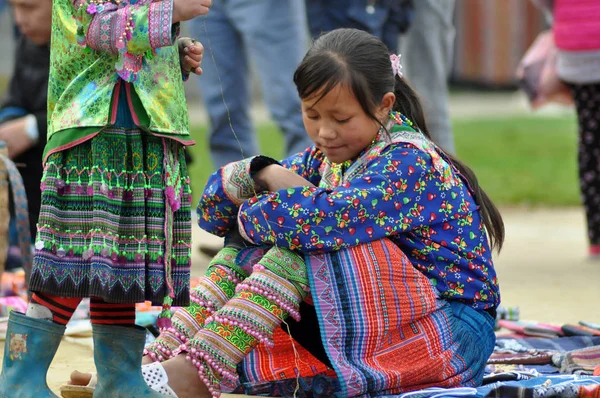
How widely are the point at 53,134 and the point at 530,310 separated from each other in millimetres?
2443

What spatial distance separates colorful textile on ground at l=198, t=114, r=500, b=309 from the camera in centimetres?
289

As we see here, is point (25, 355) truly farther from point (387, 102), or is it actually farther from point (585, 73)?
point (585, 73)

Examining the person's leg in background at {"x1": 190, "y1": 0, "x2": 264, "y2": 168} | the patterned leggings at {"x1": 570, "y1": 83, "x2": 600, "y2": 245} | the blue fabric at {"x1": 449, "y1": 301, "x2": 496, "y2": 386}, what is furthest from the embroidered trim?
→ the patterned leggings at {"x1": 570, "y1": 83, "x2": 600, "y2": 245}

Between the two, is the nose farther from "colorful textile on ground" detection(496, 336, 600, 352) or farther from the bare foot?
"colorful textile on ground" detection(496, 336, 600, 352)

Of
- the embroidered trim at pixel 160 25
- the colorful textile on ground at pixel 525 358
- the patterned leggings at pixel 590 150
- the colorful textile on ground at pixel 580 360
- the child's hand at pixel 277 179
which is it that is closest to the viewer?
the embroidered trim at pixel 160 25

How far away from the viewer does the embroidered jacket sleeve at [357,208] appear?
2.88 metres

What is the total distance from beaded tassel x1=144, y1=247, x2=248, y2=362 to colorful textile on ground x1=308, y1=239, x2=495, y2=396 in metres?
0.30

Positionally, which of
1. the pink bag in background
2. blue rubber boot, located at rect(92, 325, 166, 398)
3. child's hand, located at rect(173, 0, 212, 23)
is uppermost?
child's hand, located at rect(173, 0, 212, 23)

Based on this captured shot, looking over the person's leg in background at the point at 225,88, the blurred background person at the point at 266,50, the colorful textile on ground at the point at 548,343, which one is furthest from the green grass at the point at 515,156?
the colorful textile on ground at the point at 548,343

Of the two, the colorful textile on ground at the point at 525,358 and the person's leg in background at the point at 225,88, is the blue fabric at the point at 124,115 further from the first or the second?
the person's leg in background at the point at 225,88

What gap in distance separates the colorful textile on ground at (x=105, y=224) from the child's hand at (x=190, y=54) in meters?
0.26

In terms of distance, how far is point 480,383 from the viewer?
3.12 metres

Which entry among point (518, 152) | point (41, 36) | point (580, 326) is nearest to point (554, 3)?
point (580, 326)

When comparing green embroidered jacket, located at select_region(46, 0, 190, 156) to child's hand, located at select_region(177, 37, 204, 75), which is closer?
green embroidered jacket, located at select_region(46, 0, 190, 156)
